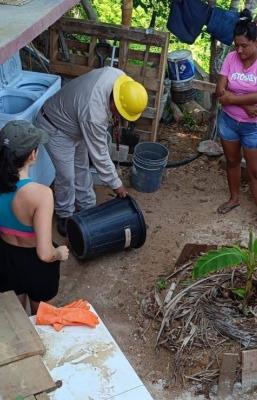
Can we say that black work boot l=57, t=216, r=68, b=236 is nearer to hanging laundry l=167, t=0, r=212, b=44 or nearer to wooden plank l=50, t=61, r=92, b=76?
wooden plank l=50, t=61, r=92, b=76

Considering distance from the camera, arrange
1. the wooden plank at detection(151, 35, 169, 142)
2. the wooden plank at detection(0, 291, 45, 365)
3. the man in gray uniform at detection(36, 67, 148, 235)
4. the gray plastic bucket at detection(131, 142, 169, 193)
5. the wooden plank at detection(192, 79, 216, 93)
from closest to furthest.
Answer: the wooden plank at detection(0, 291, 45, 365)
the man in gray uniform at detection(36, 67, 148, 235)
the gray plastic bucket at detection(131, 142, 169, 193)
the wooden plank at detection(151, 35, 169, 142)
the wooden plank at detection(192, 79, 216, 93)

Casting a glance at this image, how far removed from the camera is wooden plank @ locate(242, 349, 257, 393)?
395 centimetres

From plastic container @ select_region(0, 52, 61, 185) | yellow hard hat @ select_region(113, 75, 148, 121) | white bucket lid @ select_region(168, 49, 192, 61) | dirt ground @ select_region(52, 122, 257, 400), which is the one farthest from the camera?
white bucket lid @ select_region(168, 49, 192, 61)

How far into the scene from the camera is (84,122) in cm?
478

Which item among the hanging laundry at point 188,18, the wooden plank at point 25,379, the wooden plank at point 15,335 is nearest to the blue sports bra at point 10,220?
the wooden plank at point 15,335

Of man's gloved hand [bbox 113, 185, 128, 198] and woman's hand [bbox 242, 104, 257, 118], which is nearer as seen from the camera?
man's gloved hand [bbox 113, 185, 128, 198]

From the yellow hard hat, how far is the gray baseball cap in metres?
1.36

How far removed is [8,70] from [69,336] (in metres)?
3.82

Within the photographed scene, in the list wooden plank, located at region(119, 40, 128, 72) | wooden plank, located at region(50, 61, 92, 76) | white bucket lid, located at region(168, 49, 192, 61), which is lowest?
wooden plank, located at region(50, 61, 92, 76)

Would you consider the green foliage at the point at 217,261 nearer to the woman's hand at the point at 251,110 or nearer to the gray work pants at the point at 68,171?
the woman's hand at the point at 251,110

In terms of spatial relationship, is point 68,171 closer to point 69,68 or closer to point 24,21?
point 69,68

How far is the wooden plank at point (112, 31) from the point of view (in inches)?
253

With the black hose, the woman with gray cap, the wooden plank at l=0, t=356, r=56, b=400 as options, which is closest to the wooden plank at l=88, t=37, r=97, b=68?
the black hose

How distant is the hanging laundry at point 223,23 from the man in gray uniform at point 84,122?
2.14m
